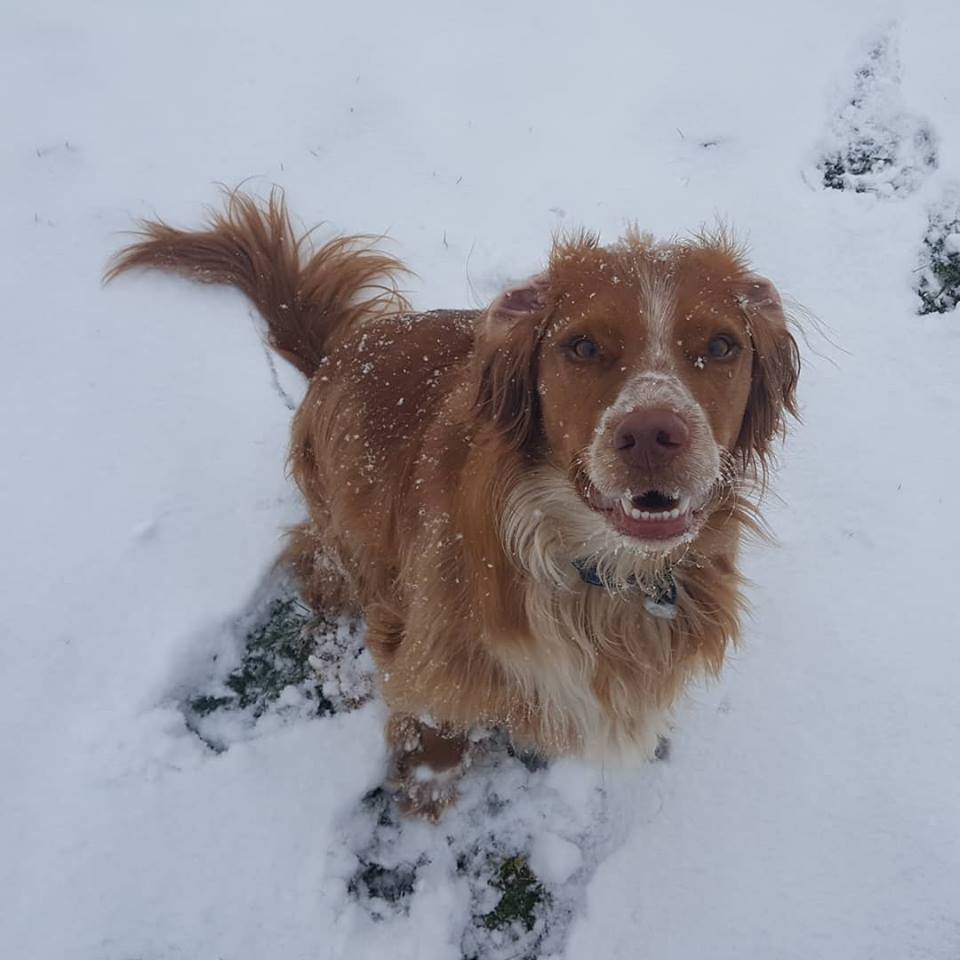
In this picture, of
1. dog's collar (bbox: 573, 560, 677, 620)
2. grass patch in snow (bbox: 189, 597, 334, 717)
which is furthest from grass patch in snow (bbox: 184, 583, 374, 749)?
dog's collar (bbox: 573, 560, 677, 620)

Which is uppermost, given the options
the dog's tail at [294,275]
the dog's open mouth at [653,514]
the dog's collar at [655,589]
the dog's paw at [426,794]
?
the dog's tail at [294,275]

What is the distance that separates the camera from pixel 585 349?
2074 millimetres

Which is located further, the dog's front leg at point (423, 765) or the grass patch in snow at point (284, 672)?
the grass patch in snow at point (284, 672)

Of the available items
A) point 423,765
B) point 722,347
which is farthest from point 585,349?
point 423,765

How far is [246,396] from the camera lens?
12.4ft

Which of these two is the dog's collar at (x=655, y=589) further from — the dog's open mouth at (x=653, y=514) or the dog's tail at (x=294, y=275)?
the dog's tail at (x=294, y=275)

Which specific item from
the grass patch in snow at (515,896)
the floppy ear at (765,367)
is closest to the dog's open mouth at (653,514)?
the floppy ear at (765,367)

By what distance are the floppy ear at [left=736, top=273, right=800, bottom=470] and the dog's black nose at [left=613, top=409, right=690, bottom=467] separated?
55 centimetres

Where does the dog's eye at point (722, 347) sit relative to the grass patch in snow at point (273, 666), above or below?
above

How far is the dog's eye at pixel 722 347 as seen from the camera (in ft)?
6.79

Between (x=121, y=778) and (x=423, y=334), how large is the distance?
78.6 inches

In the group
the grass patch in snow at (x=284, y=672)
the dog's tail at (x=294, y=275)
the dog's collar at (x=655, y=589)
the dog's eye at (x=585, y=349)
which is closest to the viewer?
the dog's eye at (x=585, y=349)

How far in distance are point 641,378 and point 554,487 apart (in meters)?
0.44

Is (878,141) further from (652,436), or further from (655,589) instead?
(652,436)
